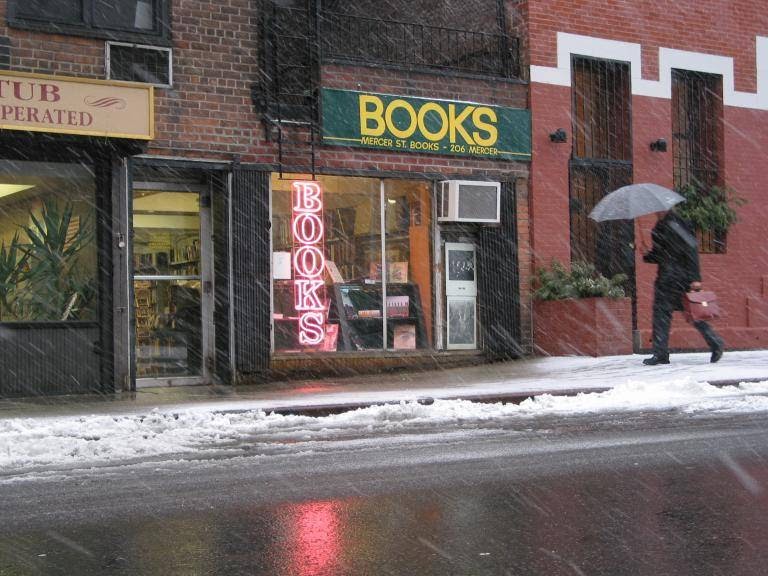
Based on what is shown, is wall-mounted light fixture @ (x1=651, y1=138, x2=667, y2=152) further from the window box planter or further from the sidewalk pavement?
the sidewalk pavement

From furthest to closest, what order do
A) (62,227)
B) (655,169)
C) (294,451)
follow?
(655,169) → (62,227) → (294,451)

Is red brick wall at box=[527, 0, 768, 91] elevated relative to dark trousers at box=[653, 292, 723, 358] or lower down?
elevated

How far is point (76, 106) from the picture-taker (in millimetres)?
12430

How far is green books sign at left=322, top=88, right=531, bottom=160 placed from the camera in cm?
1496

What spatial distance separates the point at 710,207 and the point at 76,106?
10.6 meters

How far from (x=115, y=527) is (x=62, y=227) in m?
8.53

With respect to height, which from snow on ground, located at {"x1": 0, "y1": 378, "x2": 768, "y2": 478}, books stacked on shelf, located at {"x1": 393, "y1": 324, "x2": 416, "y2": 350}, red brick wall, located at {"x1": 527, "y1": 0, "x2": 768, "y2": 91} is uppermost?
red brick wall, located at {"x1": 527, "y1": 0, "x2": 768, "y2": 91}

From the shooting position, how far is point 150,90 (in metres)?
12.8


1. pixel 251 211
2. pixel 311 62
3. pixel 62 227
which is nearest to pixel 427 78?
pixel 311 62

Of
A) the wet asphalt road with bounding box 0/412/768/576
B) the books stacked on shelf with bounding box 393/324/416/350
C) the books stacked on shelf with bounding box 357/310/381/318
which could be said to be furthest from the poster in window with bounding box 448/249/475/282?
the wet asphalt road with bounding box 0/412/768/576

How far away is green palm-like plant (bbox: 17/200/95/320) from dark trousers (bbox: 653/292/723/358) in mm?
7177

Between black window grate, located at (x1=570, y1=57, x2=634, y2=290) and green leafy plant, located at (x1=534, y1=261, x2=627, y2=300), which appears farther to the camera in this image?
black window grate, located at (x1=570, y1=57, x2=634, y2=290)

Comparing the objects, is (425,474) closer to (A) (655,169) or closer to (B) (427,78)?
(B) (427,78)

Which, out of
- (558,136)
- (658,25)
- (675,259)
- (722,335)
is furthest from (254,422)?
(658,25)
